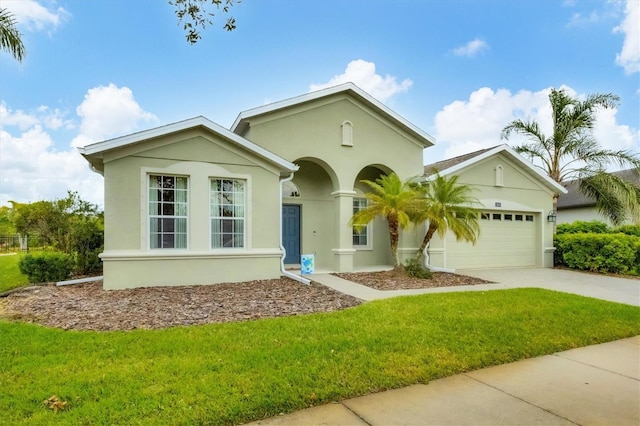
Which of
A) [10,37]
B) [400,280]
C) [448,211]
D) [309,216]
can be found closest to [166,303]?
[400,280]

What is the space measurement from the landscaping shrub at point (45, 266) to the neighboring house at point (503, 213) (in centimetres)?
1221

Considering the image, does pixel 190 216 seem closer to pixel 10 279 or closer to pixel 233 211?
pixel 233 211

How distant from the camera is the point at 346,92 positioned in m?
13.5

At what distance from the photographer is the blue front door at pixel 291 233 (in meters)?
14.4

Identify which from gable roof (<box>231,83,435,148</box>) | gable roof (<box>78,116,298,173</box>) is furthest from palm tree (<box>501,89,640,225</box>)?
gable roof (<box>78,116,298,173</box>)

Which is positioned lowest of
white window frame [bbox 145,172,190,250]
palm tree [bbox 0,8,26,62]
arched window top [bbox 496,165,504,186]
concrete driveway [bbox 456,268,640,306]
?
concrete driveway [bbox 456,268,640,306]

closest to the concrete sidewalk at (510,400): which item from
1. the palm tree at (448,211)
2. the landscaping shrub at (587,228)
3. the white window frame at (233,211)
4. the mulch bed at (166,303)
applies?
the mulch bed at (166,303)

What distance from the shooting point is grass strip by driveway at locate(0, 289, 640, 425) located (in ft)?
11.9

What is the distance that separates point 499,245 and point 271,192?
1025 cm

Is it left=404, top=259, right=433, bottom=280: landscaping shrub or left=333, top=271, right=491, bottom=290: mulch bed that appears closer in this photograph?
left=333, top=271, right=491, bottom=290: mulch bed

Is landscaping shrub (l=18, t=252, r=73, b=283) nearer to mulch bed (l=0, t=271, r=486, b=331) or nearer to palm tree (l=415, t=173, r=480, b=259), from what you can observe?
mulch bed (l=0, t=271, r=486, b=331)

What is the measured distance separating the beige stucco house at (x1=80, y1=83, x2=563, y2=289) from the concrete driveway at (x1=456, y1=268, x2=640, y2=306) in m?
1.25

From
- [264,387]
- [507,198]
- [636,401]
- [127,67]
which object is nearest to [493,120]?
[507,198]

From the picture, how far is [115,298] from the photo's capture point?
8.59 m
